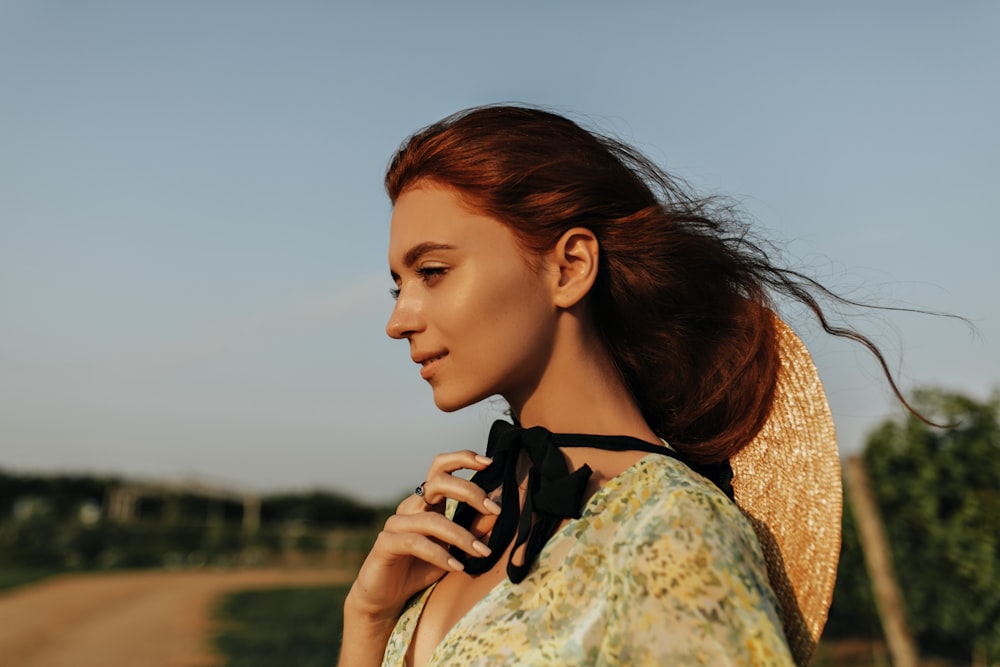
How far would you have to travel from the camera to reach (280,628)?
15898 millimetres

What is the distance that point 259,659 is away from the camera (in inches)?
519

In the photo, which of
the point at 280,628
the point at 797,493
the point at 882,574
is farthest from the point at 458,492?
the point at 280,628

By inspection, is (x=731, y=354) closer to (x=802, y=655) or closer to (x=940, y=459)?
(x=802, y=655)

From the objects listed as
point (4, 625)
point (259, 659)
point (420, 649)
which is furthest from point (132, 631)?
point (420, 649)

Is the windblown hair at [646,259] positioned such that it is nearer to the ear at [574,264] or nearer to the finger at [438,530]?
the ear at [574,264]

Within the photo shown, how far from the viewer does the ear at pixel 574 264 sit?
2072mm

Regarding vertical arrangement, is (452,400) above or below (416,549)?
above

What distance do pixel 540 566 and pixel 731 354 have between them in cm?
70

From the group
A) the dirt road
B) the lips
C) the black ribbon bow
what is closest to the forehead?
the lips

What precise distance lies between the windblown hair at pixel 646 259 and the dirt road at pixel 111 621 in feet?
41.7

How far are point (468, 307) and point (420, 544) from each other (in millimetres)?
512

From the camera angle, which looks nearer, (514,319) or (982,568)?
(514,319)

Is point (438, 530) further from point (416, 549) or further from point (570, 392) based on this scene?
point (570, 392)

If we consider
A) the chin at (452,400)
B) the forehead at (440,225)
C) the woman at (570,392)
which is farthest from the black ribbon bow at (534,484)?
the forehead at (440,225)
